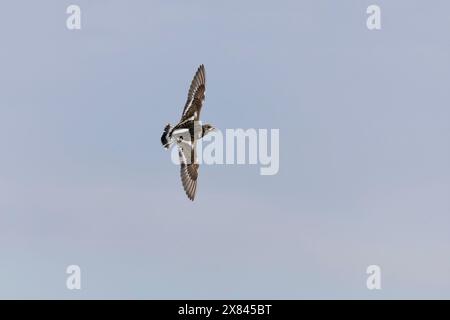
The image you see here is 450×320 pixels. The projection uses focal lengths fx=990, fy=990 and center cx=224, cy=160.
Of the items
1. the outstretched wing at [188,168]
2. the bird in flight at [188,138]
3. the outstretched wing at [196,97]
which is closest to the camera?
the bird in flight at [188,138]

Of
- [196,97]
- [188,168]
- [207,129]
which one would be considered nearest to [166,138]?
[188,168]

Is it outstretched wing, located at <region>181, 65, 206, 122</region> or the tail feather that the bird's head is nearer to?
outstretched wing, located at <region>181, 65, 206, 122</region>

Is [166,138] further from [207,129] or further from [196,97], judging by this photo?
[196,97]

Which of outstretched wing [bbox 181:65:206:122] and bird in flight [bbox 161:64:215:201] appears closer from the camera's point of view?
bird in flight [bbox 161:64:215:201]

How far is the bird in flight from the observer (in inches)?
1526

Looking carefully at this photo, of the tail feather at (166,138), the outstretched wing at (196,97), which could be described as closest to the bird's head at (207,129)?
the outstretched wing at (196,97)

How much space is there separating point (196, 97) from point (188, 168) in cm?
306

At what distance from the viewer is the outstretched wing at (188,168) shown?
3922 cm

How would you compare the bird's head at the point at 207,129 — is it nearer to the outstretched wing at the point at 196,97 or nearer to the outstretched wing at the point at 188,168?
the outstretched wing at the point at 196,97

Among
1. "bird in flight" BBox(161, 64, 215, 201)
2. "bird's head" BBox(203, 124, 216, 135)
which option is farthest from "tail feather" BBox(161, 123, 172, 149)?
"bird's head" BBox(203, 124, 216, 135)

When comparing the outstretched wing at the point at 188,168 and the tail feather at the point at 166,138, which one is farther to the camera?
the outstretched wing at the point at 188,168

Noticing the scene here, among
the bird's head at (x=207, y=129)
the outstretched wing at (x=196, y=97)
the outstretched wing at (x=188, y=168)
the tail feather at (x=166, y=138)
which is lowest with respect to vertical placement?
the outstretched wing at (x=188, y=168)
